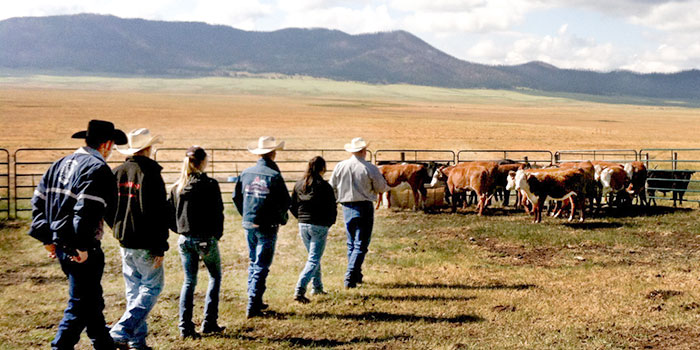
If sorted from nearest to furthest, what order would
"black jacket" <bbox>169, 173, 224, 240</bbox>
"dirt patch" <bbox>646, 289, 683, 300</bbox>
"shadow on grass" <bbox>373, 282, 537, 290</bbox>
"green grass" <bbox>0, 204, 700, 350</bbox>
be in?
"black jacket" <bbox>169, 173, 224, 240</bbox> → "green grass" <bbox>0, 204, 700, 350</bbox> → "dirt patch" <bbox>646, 289, 683, 300</bbox> → "shadow on grass" <bbox>373, 282, 537, 290</bbox>

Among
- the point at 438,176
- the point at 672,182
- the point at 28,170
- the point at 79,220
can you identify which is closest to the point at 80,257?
the point at 79,220

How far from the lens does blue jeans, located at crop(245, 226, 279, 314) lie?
597cm

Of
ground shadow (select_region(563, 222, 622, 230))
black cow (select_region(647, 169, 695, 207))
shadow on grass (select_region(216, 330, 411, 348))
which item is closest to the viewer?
shadow on grass (select_region(216, 330, 411, 348))

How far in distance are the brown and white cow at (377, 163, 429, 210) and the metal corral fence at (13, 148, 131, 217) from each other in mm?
7475

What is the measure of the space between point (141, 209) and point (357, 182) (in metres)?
3.00

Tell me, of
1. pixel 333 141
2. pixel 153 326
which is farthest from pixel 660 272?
pixel 333 141

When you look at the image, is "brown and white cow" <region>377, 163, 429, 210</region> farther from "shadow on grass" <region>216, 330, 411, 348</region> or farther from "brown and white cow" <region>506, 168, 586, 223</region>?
"shadow on grass" <region>216, 330, 411, 348</region>

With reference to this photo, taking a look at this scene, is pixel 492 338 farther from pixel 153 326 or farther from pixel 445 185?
pixel 445 185

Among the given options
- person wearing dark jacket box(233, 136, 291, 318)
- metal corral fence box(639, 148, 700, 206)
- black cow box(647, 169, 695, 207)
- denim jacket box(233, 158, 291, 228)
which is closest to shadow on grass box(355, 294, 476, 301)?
person wearing dark jacket box(233, 136, 291, 318)

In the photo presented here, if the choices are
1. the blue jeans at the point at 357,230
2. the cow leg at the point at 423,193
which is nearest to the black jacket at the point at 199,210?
the blue jeans at the point at 357,230

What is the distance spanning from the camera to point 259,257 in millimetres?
6016

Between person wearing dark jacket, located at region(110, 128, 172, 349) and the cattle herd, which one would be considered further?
the cattle herd

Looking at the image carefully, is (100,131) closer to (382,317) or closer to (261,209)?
(261,209)

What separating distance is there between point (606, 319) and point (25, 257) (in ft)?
28.0
